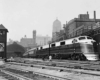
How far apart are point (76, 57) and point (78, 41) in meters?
2.97

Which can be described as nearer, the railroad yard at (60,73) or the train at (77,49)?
the railroad yard at (60,73)

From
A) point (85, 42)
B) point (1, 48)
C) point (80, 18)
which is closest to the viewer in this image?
point (85, 42)

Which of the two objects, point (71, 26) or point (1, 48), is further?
point (71, 26)

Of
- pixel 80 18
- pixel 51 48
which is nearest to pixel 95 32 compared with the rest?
Result: pixel 51 48

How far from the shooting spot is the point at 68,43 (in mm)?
32000

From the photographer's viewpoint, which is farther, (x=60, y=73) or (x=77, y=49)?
(x=77, y=49)

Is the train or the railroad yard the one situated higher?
the train

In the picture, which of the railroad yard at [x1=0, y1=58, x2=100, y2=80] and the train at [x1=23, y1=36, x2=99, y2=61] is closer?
the railroad yard at [x1=0, y1=58, x2=100, y2=80]

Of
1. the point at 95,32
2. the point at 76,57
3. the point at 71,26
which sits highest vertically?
the point at 71,26

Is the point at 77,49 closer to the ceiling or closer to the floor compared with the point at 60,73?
closer to the ceiling

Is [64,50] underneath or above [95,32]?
underneath

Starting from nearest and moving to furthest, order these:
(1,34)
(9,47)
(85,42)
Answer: (85,42)
(1,34)
(9,47)

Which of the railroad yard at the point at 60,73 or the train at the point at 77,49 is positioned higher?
the train at the point at 77,49

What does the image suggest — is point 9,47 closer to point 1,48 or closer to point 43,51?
point 1,48
